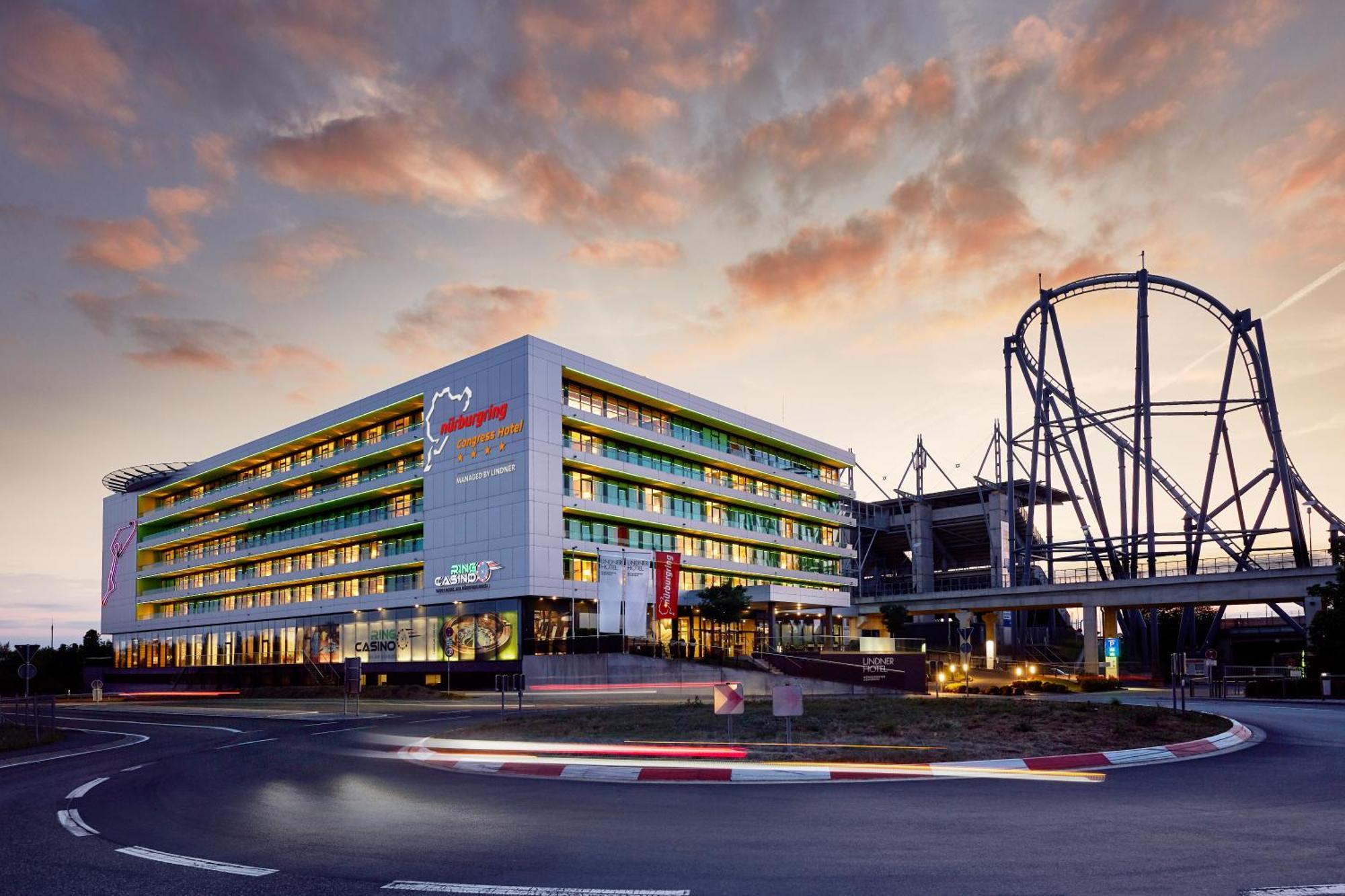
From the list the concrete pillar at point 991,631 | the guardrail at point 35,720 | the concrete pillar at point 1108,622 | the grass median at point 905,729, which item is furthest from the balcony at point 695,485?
the grass median at point 905,729

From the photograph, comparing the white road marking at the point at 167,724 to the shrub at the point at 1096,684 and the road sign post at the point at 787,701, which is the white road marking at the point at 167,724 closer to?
the road sign post at the point at 787,701

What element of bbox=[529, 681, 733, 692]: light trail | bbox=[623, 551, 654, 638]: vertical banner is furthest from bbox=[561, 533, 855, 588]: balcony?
bbox=[529, 681, 733, 692]: light trail

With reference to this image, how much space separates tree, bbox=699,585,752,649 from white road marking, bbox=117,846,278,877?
191 feet

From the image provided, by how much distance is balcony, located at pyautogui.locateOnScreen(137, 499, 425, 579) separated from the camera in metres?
76.6

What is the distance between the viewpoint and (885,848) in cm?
988

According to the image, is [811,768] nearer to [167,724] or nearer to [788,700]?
[788,700]

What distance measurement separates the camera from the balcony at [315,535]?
76.6 metres

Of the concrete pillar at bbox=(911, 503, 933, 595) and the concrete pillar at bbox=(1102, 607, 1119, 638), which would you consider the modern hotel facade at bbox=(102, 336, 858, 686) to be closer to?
the concrete pillar at bbox=(911, 503, 933, 595)

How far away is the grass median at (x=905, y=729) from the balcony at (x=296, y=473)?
2021 inches

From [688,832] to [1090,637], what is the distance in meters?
65.3

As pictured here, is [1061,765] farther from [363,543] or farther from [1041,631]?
[1041,631]

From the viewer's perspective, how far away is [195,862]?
32.0 ft

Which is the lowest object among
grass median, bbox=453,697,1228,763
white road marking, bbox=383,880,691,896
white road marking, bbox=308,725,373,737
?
white road marking, bbox=308,725,373,737

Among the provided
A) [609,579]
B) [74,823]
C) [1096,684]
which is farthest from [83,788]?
[1096,684]
